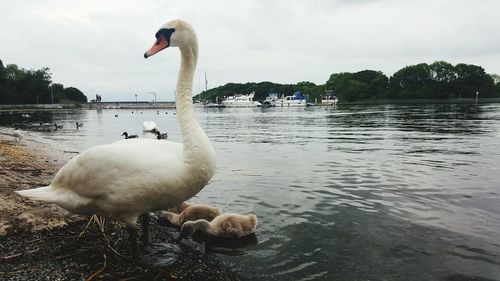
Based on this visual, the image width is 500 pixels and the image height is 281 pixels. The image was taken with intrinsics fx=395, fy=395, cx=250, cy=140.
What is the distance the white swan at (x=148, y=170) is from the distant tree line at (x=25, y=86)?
152583mm

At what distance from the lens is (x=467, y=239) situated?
651 cm

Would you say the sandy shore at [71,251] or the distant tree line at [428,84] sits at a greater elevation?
the distant tree line at [428,84]

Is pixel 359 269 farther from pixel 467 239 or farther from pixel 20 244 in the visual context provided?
pixel 20 244

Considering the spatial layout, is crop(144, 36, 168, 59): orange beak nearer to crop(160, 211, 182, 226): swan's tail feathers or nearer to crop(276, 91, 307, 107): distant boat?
crop(160, 211, 182, 226): swan's tail feathers

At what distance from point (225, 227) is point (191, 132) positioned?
2.58 m

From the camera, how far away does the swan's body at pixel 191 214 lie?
293 inches

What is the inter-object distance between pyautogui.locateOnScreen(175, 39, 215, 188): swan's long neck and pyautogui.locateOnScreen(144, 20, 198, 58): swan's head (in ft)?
0.33

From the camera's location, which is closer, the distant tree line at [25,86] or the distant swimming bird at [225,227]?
the distant swimming bird at [225,227]

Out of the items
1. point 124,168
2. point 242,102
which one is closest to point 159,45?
point 124,168

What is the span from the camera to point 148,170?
4477 millimetres

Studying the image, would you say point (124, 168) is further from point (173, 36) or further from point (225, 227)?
point (225, 227)

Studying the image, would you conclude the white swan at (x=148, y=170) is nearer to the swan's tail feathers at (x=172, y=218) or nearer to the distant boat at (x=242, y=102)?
the swan's tail feathers at (x=172, y=218)

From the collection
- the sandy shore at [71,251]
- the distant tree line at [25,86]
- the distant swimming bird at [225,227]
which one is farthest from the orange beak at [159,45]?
the distant tree line at [25,86]

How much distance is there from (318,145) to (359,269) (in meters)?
15.3
